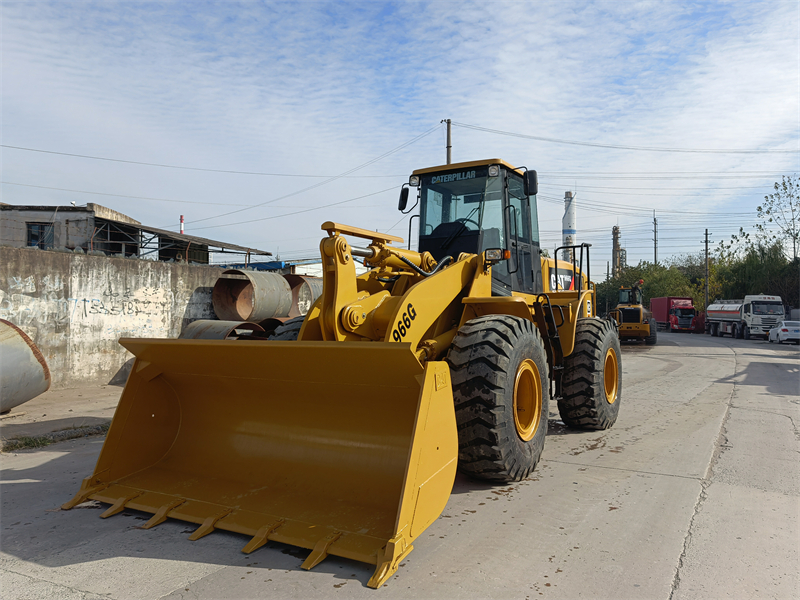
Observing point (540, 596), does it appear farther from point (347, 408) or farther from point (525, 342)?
point (525, 342)

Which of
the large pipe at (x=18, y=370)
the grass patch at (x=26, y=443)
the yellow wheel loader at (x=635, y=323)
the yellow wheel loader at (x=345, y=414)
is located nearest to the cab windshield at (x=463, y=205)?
the yellow wheel loader at (x=345, y=414)

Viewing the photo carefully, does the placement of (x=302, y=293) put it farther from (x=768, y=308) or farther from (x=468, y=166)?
(x=768, y=308)

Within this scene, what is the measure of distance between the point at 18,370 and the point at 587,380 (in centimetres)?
746

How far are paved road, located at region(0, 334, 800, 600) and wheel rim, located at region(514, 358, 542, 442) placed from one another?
50cm

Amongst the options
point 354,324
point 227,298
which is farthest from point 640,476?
point 227,298

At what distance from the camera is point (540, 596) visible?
284 cm

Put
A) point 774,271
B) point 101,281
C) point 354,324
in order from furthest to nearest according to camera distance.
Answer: point 774,271, point 101,281, point 354,324

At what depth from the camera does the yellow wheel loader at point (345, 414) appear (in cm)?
338

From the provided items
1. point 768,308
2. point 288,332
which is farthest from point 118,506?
point 768,308

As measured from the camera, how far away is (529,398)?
4.83 m

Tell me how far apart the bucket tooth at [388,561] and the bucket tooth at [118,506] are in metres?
2.04

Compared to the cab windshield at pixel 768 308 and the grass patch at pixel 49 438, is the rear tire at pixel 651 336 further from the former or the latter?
the grass patch at pixel 49 438

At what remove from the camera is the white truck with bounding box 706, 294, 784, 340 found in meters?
29.4

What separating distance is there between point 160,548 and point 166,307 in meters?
9.34
